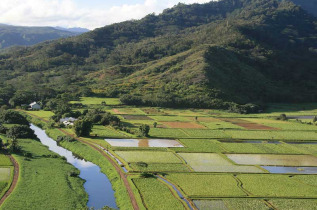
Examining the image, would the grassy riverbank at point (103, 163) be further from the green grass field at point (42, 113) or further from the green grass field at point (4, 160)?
the green grass field at point (42, 113)

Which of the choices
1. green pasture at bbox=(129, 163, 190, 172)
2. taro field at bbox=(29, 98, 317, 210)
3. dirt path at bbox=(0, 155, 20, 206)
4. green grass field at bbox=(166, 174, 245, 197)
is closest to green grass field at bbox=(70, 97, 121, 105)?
taro field at bbox=(29, 98, 317, 210)

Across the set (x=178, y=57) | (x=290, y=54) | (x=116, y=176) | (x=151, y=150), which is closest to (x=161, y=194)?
(x=116, y=176)

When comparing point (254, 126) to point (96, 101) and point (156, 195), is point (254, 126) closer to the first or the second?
point (156, 195)

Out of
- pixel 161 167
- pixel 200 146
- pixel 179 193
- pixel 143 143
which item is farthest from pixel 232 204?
pixel 143 143

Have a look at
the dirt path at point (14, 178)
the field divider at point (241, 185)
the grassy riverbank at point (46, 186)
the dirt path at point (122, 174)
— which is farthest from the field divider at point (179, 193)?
the dirt path at point (14, 178)

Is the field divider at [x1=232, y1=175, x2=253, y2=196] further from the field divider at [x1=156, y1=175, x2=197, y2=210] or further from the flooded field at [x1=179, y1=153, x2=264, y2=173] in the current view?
the field divider at [x1=156, y1=175, x2=197, y2=210]
